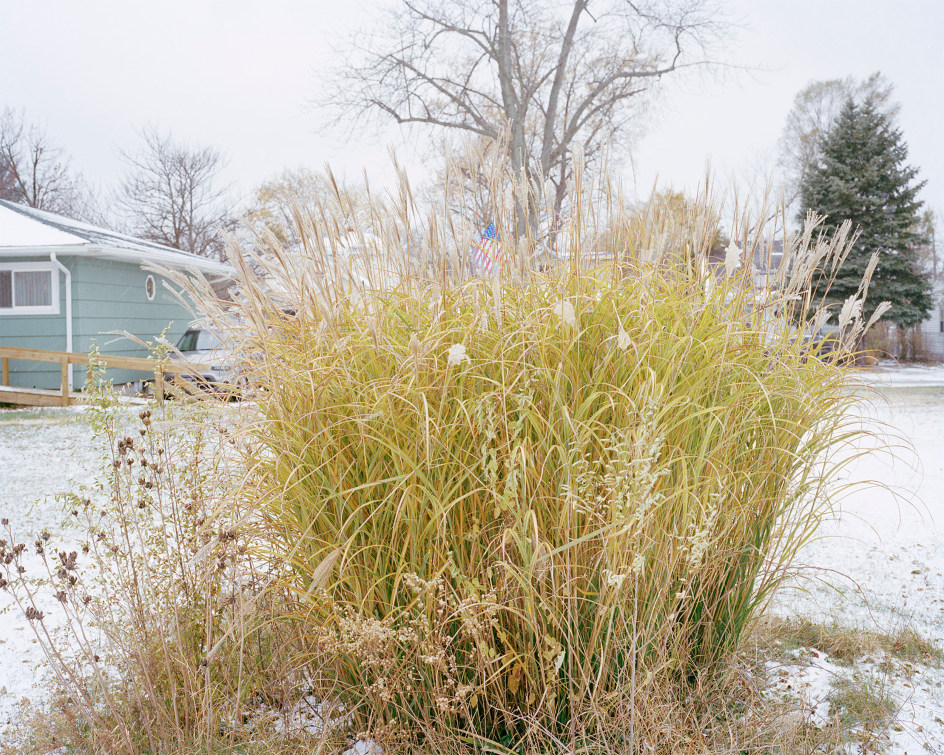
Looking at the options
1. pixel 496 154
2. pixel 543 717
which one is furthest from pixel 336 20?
pixel 543 717

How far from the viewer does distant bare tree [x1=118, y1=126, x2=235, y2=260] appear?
1209 inches

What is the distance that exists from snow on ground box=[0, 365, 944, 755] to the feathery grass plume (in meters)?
0.51

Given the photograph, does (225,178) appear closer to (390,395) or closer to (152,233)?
(152,233)

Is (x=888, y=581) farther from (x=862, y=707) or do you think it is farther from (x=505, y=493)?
(x=505, y=493)

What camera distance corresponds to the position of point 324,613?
1.90 m

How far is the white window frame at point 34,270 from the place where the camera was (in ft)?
41.8

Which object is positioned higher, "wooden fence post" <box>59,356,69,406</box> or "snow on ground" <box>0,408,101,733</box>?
"wooden fence post" <box>59,356,69,406</box>

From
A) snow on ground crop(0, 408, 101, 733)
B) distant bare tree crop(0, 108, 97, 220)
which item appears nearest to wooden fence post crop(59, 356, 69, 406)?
snow on ground crop(0, 408, 101, 733)

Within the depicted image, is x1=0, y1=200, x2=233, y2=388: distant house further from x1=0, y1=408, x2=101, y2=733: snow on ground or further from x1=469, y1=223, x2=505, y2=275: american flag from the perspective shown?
x1=469, y1=223, x2=505, y2=275: american flag

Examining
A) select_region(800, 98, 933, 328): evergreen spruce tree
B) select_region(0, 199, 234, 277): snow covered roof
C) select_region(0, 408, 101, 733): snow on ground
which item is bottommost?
select_region(0, 408, 101, 733): snow on ground

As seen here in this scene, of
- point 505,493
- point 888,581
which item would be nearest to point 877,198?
point 888,581

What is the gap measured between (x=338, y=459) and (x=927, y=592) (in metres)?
3.48

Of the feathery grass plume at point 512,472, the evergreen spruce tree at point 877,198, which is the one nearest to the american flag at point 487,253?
the feathery grass plume at point 512,472

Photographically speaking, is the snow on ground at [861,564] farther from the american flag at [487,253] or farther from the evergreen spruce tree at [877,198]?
the evergreen spruce tree at [877,198]
